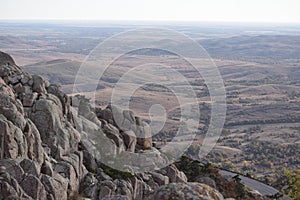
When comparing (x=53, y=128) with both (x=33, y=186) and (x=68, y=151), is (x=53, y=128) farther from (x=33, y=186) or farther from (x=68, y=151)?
(x=33, y=186)

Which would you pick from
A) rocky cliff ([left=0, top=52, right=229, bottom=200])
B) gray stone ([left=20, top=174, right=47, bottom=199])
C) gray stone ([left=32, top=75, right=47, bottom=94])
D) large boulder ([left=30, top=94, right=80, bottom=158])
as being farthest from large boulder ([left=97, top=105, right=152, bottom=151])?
gray stone ([left=20, top=174, right=47, bottom=199])

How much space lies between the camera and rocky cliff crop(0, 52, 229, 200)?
23.4 meters

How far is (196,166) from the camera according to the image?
4422cm

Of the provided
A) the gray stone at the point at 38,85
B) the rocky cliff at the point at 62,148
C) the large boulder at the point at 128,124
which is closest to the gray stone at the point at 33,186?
the rocky cliff at the point at 62,148

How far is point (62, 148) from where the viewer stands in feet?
100

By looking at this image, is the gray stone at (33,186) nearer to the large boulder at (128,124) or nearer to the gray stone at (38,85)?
the gray stone at (38,85)

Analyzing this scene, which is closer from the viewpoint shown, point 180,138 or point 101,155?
point 101,155

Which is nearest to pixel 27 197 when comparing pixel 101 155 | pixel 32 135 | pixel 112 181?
pixel 32 135

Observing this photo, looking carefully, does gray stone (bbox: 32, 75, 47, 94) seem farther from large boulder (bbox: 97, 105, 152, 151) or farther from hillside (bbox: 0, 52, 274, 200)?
large boulder (bbox: 97, 105, 152, 151)

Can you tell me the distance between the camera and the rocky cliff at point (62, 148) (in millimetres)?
23438

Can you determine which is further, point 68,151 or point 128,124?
point 128,124

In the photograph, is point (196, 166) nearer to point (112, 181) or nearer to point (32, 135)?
point (112, 181)

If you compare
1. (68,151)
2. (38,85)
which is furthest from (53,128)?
(38,85)

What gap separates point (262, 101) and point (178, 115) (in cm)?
5002
